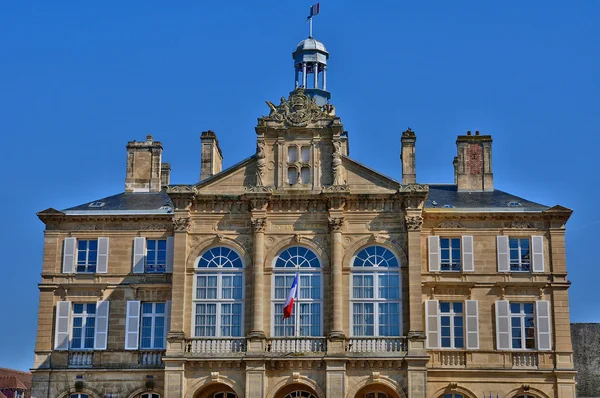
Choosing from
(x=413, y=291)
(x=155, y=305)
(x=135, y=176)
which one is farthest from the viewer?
(x=135, y=176)

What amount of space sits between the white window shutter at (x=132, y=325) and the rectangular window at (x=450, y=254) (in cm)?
1359

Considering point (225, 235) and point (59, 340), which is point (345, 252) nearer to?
point (225, 235)

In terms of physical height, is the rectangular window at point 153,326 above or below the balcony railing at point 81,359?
above

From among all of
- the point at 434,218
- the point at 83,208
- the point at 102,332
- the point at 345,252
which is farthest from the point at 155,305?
the point at 434,218

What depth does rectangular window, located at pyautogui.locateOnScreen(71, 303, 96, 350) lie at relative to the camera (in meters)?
44.9

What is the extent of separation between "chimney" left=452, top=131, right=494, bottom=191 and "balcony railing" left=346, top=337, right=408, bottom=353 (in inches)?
394

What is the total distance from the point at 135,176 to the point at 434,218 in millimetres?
14869

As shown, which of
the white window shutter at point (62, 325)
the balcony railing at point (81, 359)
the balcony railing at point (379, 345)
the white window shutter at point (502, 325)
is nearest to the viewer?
the balcony railing at point (379, 345)

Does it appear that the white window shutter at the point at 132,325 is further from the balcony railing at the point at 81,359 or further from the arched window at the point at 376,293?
the arched window at the point at 376,293

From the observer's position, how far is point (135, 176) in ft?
164

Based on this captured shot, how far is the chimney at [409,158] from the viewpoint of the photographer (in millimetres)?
47031

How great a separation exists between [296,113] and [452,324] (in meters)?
11.4

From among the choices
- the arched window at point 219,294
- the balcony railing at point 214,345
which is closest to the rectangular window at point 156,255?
the arched window at point 219,294

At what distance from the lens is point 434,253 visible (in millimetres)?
45156
